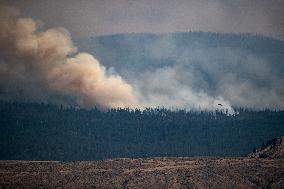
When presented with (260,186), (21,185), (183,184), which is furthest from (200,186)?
(21,185)

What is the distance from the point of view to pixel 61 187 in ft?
638

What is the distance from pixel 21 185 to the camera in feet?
636

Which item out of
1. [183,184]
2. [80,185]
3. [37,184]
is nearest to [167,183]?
[183,184]

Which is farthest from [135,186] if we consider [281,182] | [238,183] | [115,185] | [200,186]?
[281,182]

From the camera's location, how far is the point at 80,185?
196625 mm

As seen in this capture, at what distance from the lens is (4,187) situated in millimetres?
189750

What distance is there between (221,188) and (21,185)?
68512 millimetres

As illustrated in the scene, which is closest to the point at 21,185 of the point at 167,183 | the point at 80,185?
the point at 80,185

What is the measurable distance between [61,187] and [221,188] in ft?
180

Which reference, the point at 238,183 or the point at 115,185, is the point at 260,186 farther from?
the point at 115,185

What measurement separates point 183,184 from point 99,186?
2935cm

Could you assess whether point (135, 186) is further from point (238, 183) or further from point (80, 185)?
point (238, 183)

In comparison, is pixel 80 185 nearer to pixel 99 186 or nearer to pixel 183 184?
pixel 99 186

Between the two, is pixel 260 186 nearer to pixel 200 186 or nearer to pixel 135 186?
pixel 200 186
